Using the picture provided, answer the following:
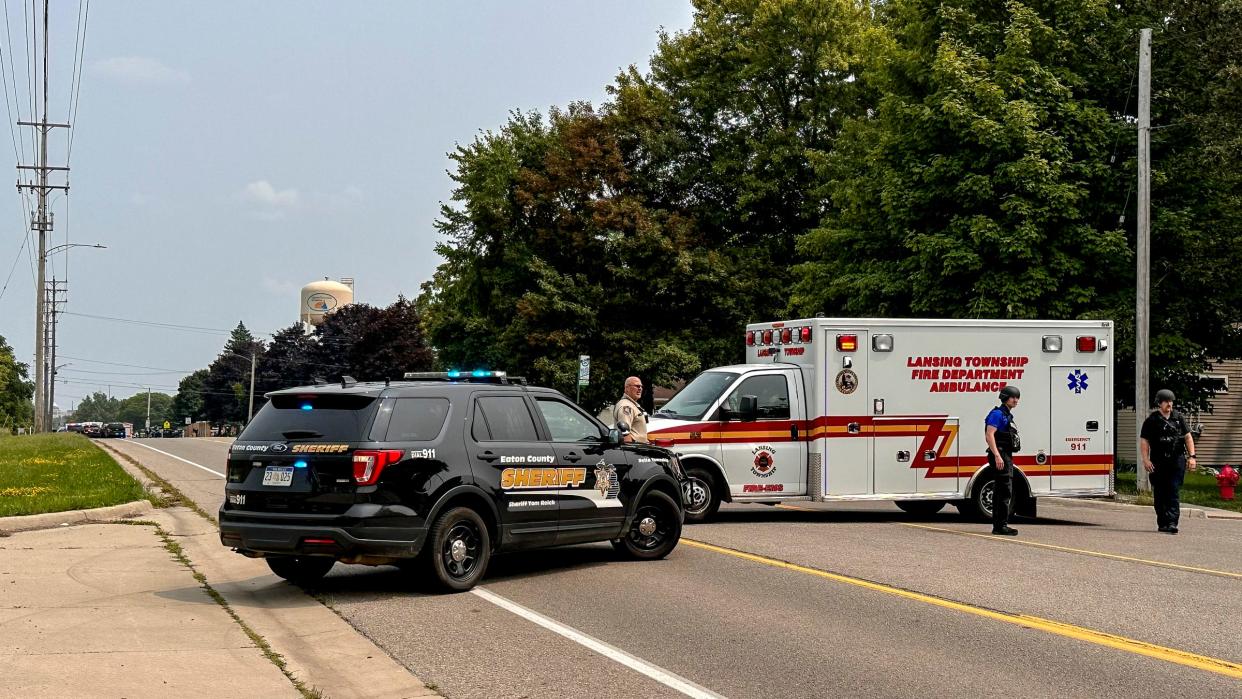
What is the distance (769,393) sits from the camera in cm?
1611

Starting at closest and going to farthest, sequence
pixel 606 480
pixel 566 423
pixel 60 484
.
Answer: pixel 566 423 → pixel 606 480 → pixel 60 484

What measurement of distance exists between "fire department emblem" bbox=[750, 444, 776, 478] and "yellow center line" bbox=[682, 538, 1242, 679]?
4.50 meters

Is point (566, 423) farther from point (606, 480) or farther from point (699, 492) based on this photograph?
point (699, 492)

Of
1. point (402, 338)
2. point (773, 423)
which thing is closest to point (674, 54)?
point (773, 423)

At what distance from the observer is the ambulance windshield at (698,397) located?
52.1ft

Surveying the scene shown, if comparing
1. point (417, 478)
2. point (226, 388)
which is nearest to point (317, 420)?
point (417, 478)

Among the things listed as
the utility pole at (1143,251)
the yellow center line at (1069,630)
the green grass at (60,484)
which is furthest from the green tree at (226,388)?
the yellow center line at (1069,630)

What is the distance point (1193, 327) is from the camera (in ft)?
93.1

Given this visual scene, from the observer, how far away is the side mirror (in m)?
15.7

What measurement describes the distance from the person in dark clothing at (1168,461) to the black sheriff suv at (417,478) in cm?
827

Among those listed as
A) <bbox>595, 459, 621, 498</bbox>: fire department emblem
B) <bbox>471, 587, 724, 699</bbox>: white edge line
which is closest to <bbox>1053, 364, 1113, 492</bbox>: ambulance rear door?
<bbox>595, 459, 621, 498</bbox>: fire department emblem

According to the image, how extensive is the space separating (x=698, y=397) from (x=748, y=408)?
76cm

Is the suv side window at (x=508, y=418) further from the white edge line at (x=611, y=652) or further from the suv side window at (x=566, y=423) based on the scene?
the white edge line at (x=611, y=652)

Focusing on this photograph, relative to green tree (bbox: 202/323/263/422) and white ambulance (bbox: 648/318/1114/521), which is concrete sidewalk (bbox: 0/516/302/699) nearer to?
white ambulance (bbox: 648/318/1114/521)
